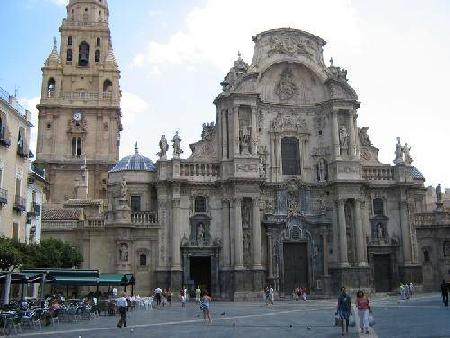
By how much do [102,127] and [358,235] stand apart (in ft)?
109

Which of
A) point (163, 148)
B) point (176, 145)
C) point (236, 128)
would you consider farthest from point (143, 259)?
point (236, 128)

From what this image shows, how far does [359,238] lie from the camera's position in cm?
4559

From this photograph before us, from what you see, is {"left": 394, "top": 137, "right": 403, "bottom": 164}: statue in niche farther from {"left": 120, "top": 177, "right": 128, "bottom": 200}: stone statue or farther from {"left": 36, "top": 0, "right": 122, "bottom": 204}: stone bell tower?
{"left": 36, "top": 0, "right": 122, "bottom": 204}: stone bell tower

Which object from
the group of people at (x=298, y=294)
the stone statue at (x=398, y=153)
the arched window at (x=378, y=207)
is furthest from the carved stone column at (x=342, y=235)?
the stone statue at (x=398, y=153)

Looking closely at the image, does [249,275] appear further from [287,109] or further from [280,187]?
[287,109]

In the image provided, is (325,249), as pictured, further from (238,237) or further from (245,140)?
(245,140)

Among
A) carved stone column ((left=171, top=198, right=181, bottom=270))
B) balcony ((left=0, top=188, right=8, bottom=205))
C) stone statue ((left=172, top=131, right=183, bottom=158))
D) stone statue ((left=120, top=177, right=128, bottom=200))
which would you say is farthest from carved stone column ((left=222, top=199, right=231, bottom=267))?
balcony ((left=0, top=188, right=8, bottom=205))

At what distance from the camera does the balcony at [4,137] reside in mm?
32406

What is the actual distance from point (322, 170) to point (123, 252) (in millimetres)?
18084

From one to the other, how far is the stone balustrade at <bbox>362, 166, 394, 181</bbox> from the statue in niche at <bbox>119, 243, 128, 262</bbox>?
21.1 meters

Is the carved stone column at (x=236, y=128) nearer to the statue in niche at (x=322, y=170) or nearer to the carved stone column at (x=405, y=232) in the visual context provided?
the statue in niche at (x=322, y=170)

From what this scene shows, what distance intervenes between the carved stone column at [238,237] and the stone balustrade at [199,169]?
3.26 metres

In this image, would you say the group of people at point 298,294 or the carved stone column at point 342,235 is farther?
the carved stone column at point 342,235

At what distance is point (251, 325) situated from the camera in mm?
23250
